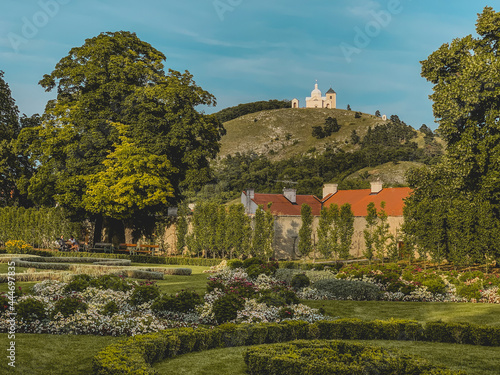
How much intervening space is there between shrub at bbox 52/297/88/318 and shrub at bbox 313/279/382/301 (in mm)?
8782

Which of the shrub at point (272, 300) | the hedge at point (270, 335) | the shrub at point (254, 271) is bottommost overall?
the hedge at point (270, 335)

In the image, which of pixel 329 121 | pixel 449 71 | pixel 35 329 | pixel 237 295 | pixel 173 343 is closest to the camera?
pixel 173 343

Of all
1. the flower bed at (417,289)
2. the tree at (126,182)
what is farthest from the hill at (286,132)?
the flower bed at (417,289)

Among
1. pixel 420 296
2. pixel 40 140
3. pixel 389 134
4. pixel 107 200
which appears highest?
pixel 389 134

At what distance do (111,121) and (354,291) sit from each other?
22197mm

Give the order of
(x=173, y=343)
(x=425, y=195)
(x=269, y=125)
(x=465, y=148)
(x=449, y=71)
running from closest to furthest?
(x=173, y=343)
(x=465, y=148)
(x=449, y=71)
(x=425, y=195)
(x=269, y=125)

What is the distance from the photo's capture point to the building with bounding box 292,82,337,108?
575ft

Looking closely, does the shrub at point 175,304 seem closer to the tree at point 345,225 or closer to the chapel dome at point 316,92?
the tree at point 345,225

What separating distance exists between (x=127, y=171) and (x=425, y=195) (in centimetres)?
1704

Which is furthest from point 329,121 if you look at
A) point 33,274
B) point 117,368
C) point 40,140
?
point 117,368

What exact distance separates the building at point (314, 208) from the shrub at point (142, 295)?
21377 mm

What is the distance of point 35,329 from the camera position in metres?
9.85

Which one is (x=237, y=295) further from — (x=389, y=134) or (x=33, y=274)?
(x=389, y=134)

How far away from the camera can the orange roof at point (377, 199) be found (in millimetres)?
37469
